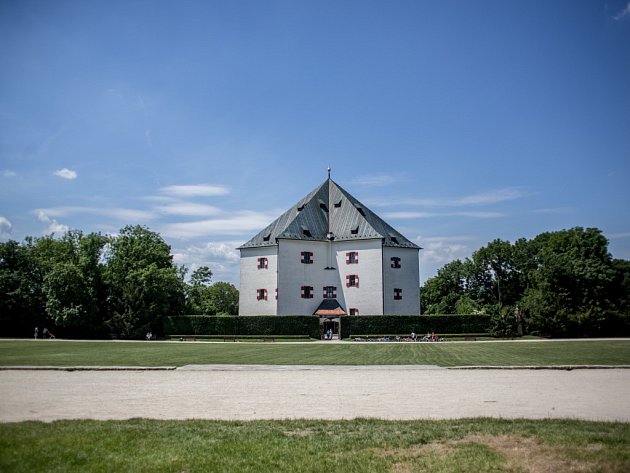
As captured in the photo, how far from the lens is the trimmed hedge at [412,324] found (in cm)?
5262

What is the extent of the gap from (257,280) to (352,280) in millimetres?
11203

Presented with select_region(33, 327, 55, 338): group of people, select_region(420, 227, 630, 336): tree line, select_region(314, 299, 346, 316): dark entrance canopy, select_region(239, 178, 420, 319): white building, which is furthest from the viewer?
select_region(239, 178, 420, 319): white building

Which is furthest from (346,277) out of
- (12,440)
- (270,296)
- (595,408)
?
(12,440)

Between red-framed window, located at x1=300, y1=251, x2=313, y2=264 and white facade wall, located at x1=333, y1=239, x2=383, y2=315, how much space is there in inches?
144

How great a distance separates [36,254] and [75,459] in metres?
62.6

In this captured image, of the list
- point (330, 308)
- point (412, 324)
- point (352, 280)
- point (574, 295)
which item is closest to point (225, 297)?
point (330, 308)

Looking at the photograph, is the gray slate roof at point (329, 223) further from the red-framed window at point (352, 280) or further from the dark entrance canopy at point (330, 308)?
the dark entrance canopy at point (330, 308)

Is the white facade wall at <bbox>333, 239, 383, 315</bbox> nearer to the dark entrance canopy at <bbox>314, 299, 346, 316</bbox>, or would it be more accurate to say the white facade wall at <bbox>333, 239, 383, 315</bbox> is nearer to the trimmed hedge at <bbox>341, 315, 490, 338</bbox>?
the dark entrance canopy at <bbox>314, 299, 346, 316</bbox>

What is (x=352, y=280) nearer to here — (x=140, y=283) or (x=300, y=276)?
(x=300, y=276)

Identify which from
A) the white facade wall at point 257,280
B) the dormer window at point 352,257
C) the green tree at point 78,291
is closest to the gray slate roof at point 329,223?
the white facade wall at point 257,280

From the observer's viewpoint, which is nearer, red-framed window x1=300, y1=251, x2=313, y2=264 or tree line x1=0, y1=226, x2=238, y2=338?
tree line x1=0, y1=226, x2=238, y2=338

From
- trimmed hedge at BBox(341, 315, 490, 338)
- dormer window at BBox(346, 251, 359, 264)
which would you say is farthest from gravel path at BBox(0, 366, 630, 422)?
dormer window at BBox(346, 251, 359, 264)

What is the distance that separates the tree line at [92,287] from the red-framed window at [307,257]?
14736mm

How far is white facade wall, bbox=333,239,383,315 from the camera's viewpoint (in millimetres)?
60500
